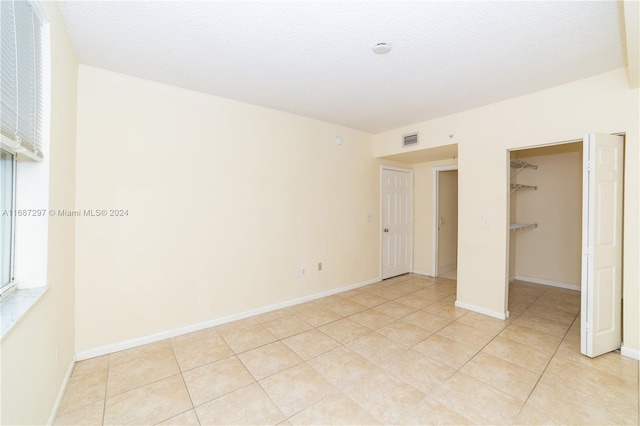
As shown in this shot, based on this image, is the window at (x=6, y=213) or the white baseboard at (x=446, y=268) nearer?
the window at (x=6, y=213)

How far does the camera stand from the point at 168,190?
276cm

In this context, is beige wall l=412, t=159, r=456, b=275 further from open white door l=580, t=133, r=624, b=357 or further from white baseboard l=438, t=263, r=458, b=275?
open white door l=580, t=133, r=624, b=357

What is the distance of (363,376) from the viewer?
2145 mm

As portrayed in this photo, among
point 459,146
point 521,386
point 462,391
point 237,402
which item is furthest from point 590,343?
point 237,402

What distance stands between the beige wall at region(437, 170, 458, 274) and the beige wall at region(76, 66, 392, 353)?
94.0 inches

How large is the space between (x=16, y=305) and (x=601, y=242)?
13.6 ft

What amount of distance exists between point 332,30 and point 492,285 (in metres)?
3.29

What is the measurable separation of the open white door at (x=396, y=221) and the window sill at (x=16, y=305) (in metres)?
4.31

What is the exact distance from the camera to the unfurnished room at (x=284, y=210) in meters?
1.69

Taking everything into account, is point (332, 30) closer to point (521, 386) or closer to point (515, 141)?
point (515, 141)

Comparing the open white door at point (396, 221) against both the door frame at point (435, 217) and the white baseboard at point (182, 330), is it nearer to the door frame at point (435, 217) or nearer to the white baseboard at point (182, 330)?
the door frame at point (435, 217)

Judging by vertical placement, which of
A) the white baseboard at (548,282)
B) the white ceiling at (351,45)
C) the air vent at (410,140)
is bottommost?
the white baseboard at (548,282)

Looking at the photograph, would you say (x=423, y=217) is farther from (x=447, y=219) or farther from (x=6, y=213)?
(x=6, y=213)

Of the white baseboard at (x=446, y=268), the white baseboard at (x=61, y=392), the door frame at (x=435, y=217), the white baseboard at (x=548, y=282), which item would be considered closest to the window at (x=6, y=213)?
the white baseboard at (x=61, y=392)
